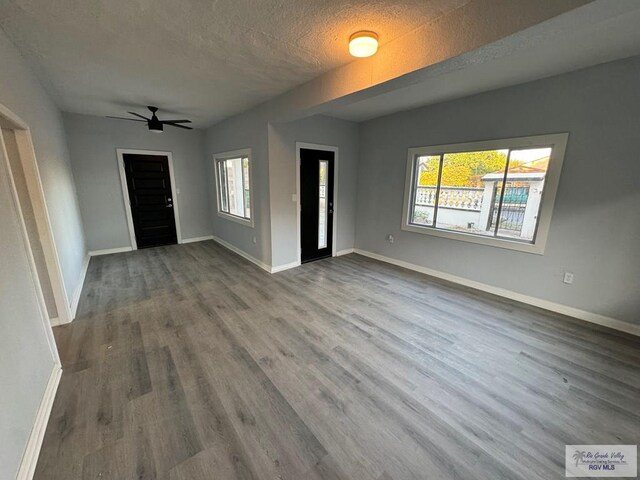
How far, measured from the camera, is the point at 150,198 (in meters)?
5.40

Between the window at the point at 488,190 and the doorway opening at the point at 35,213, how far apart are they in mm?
4569

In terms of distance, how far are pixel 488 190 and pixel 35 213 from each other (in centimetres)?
515

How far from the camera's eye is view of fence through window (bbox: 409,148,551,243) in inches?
121

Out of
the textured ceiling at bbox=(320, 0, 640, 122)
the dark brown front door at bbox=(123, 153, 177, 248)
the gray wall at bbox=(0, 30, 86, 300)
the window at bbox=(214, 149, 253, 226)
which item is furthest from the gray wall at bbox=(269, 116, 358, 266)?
the dark brown front door at bbox=(123, 153, 177, 248)

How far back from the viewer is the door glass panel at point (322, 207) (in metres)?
4.63

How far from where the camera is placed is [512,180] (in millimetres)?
3184

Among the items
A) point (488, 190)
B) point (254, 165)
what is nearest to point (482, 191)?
point (488, 190)

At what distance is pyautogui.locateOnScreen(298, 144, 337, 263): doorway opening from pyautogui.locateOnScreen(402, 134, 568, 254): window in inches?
55.1

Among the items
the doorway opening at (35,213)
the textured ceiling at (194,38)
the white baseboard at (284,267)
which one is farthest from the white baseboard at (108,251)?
the white baseboard at (284,267)

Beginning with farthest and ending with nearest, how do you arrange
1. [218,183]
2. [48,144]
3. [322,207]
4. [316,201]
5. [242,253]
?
1. [218,183]
2. [242,253]
3. [322,207]
4. [316,201]
5. [48,144]

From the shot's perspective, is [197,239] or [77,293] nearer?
[77,293]

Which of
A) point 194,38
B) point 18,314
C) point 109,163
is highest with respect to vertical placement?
point 194,38

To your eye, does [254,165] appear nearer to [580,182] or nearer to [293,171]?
[293,171]

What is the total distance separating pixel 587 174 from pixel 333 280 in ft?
10.4
